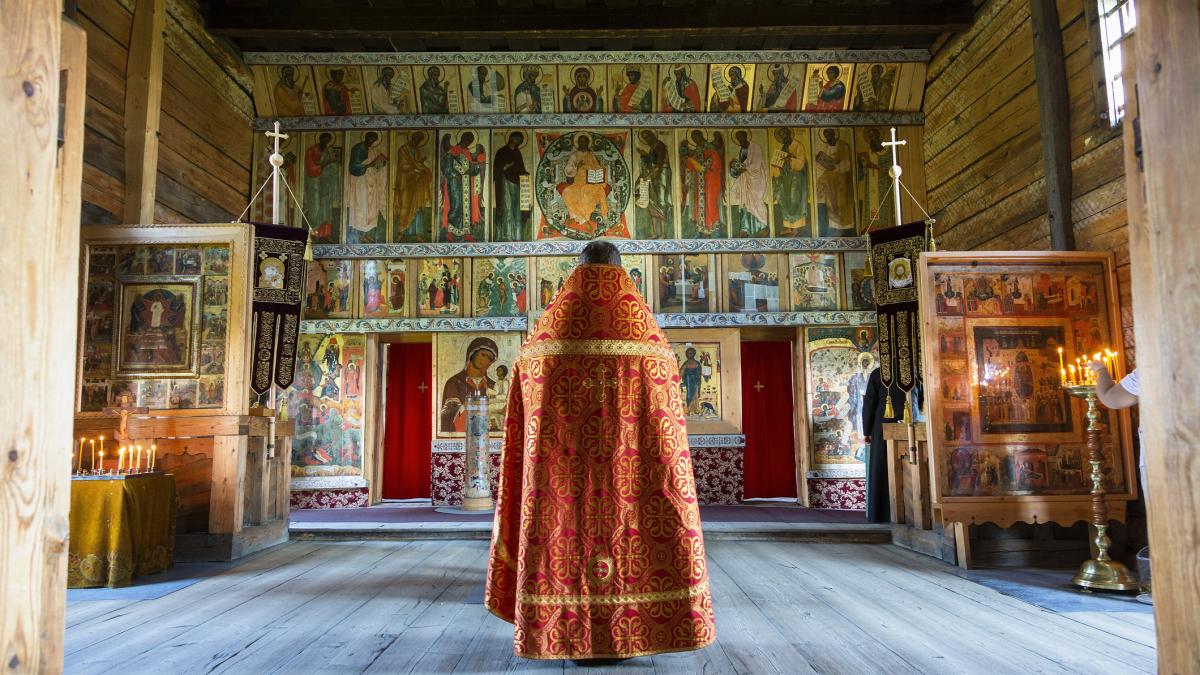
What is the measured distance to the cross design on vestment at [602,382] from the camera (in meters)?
3.17

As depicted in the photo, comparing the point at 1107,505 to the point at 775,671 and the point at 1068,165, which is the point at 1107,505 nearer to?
the point at 1068,165

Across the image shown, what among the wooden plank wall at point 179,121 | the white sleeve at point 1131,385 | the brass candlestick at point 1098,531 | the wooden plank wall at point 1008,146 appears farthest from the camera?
the wooden plank wall at point 179,121

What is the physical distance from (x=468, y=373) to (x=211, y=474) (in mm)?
4230

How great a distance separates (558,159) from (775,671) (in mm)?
8644

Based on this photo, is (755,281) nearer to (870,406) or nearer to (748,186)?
(748,186)

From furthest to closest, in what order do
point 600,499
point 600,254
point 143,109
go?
point 143,109
point 600,254
point 600,499

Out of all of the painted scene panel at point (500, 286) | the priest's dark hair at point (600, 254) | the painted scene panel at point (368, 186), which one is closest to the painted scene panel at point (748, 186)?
the painted scene panel at point (500, 286)

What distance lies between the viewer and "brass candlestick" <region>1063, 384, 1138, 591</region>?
4602 millimetres

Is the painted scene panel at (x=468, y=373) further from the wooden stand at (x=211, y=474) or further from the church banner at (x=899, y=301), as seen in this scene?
the church banner at (x=899, y=301)

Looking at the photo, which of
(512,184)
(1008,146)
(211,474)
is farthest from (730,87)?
(211,474)

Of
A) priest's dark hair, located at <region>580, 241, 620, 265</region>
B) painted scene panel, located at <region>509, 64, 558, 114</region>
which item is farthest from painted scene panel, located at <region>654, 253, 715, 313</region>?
priest's dark hair, located at <region>580, 241, 620, 265</region>

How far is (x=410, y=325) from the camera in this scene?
1013 cm

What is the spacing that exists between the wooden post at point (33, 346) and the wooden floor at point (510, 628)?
1593 millimetres

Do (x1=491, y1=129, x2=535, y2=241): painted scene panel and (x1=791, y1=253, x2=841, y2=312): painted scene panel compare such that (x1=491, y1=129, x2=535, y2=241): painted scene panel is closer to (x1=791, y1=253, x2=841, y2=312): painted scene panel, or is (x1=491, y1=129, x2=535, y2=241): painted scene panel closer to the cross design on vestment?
(x1=791, y1=253, x2=841, y2=312): painted scene panel
